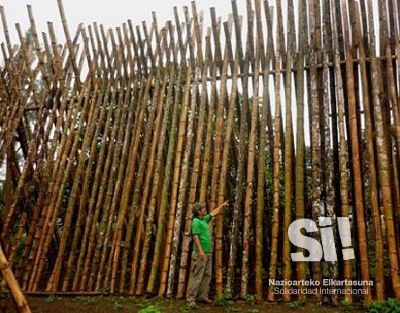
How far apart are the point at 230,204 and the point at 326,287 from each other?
1.55 m

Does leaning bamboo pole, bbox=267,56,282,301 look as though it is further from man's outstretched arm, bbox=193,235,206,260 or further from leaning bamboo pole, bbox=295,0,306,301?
man's outstretched arm, bbox=193,235,206,260

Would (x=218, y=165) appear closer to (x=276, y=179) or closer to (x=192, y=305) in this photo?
(x=276, y=179)

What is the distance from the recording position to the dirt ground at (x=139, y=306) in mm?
4465

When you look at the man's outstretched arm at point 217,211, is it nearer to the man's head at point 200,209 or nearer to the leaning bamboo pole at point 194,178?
the man's head at point 200,209

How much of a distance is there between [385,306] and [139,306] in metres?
2.56

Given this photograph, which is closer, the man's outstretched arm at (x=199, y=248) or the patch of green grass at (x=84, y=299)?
the man's outstretched arm at (x=199, y=248)

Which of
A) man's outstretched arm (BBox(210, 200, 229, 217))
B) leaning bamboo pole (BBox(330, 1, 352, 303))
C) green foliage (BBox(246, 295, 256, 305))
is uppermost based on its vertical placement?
leaning bamboo pole (BBox(330, 1, 352, 303))

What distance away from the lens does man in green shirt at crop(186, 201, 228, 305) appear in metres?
4.90

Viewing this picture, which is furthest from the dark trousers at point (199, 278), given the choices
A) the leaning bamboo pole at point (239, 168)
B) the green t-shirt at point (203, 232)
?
the leaning bamboo pole at point (239, 168)

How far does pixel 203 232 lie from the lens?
498 centimetres

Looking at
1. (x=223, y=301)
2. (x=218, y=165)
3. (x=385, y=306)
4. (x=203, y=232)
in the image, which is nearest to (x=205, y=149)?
(x=218, y=165)

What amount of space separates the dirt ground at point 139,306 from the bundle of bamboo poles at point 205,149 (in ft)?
0.53

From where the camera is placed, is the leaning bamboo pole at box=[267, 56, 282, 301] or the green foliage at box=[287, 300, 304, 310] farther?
the leaning bamboo pole at box=[267, 56, 282, 301]

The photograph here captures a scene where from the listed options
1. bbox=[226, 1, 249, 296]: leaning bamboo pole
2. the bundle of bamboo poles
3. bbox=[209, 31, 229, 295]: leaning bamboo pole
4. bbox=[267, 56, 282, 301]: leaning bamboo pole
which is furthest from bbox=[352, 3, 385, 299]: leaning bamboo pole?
bbox=[209, 31, 229, 295]: leaning bamboo pole
